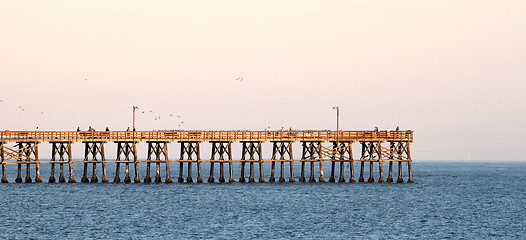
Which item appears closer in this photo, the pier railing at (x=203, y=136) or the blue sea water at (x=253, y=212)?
the blue sea water at (x=253, y=212)

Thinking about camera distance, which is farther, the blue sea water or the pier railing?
the pier railing

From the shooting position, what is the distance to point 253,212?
6006 cm

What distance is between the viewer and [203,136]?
79375mm

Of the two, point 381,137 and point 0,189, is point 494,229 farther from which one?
point 0,189

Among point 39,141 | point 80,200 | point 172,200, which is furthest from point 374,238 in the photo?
point 39,141

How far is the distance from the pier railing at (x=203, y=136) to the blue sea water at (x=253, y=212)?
14.6 feet

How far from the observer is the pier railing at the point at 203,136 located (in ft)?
254

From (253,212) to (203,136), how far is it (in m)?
20.5

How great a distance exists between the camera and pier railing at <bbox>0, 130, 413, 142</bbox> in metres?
77.4

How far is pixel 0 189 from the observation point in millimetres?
75562

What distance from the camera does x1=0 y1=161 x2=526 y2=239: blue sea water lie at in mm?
49625

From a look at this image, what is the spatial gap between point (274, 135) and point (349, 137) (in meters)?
7.06

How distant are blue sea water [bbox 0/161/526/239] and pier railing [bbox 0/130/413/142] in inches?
175

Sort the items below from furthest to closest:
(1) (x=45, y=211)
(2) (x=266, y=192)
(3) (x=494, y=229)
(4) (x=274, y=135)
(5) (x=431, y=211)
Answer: (4) (x=274, y=135) < (2) (x=266, y=192) < (5) (x=431, y=211) < (1) (x=45, y=211) < (3) (x=494, y=229)
